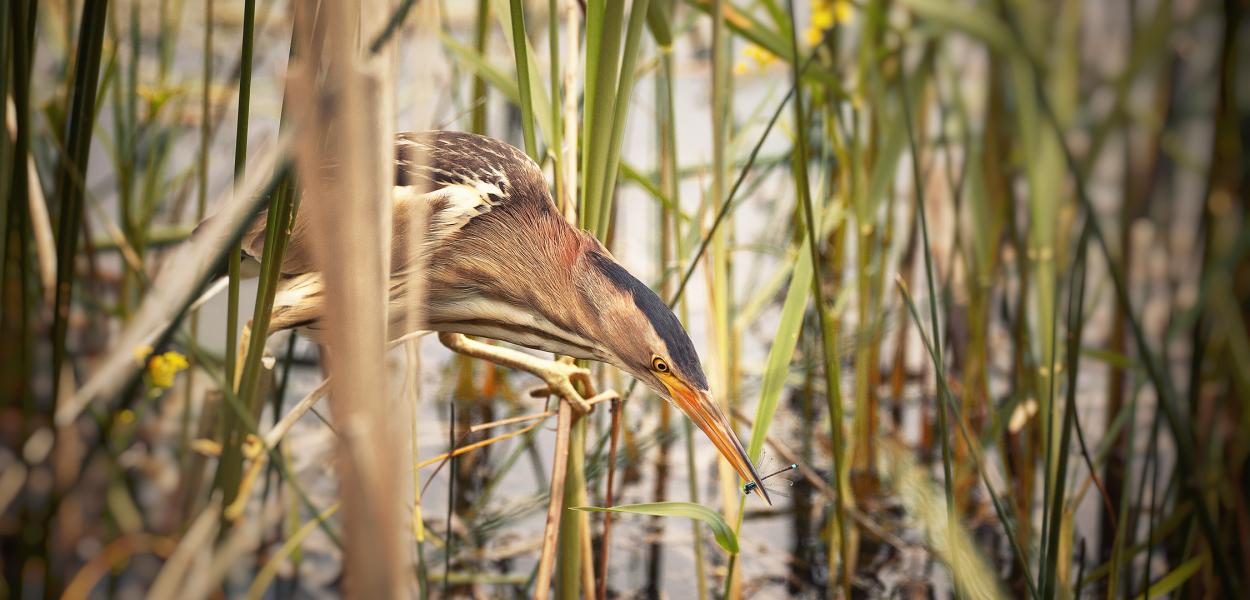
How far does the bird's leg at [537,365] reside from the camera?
3.32 ft

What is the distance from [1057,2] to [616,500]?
48.0 inches

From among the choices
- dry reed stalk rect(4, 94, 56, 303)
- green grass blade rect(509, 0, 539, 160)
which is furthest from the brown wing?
dry reed stalk rect(4, 94, 56, 303)

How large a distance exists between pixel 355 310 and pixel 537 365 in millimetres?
667

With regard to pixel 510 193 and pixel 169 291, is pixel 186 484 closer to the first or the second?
pixel 510 193

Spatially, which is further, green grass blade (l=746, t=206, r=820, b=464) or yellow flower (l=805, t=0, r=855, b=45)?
yellow flower (l=805, t=0, r=855, b=45)

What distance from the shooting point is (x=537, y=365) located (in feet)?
3.47

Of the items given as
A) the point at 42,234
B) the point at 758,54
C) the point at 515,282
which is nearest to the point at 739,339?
the point at 758,54

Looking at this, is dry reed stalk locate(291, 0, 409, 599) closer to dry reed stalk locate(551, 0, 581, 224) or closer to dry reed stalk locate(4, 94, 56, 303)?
dry reed stalk locate(551, 0, 581, 224)

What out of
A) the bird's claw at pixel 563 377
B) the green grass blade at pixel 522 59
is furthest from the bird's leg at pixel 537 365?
the green grass blade at pixel 522 59

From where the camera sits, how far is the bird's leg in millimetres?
1012

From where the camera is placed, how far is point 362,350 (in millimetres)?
390

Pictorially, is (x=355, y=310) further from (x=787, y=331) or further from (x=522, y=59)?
(x=787, y=331)

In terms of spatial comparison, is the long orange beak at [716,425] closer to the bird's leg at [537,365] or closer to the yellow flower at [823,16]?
the bird's leg at [537,365]

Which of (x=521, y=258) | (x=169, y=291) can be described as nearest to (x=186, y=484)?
(x=521, y=258)
